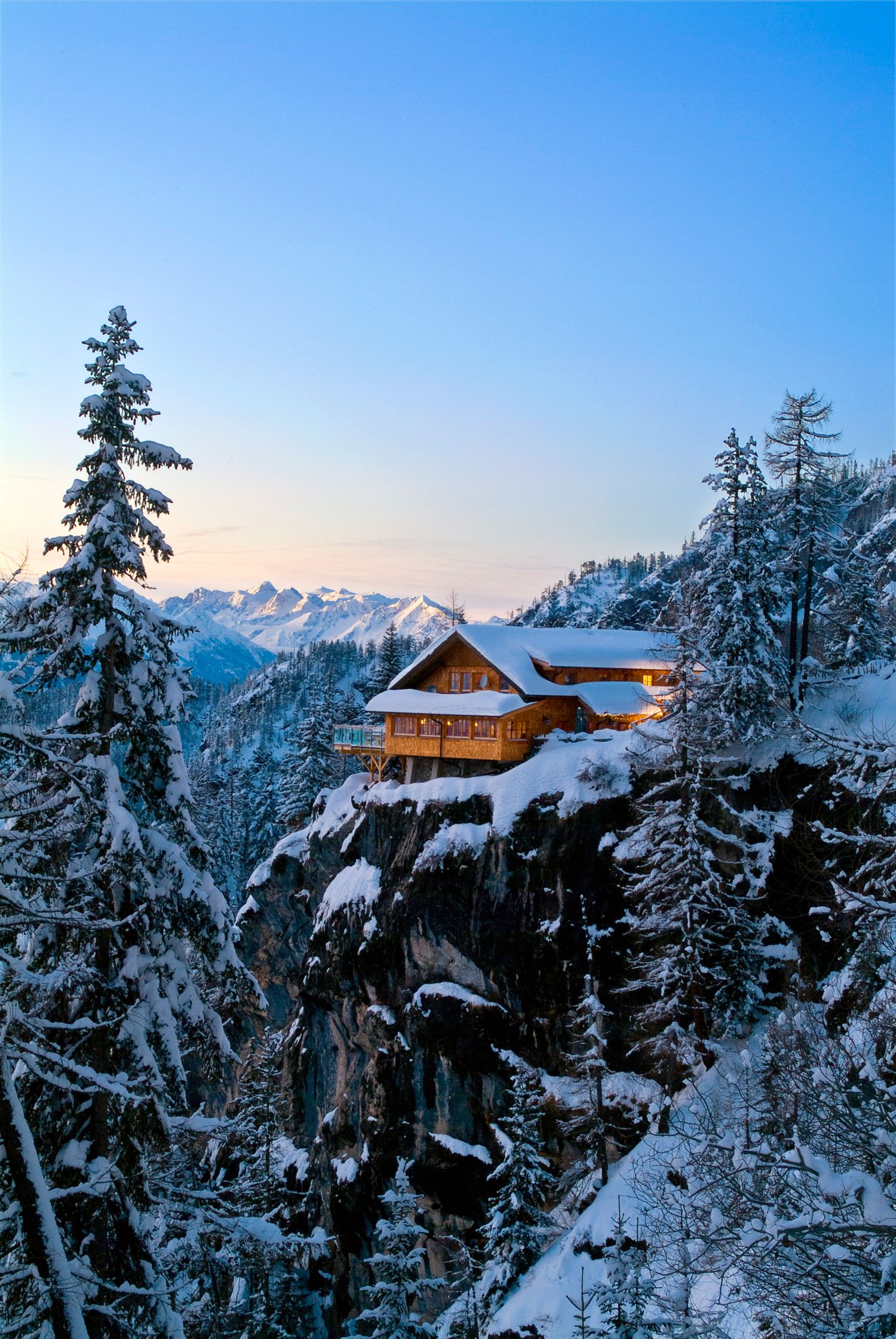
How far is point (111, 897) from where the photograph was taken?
462 inches

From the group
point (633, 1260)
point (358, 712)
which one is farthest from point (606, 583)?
point (633, 1260)

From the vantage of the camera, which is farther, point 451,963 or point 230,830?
point 230,830

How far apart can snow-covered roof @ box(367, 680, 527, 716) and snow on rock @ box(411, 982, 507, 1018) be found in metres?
11.3

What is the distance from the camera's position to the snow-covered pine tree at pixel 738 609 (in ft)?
96.4

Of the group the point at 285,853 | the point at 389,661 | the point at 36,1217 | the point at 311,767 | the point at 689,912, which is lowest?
the point at 285,853

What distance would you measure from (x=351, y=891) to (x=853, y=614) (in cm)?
2562

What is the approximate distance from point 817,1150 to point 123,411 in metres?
13.7

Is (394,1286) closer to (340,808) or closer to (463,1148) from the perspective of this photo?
(463,1148)

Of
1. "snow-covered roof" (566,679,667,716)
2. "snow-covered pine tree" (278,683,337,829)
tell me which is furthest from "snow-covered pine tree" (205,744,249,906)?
"snow-covered roof" (566,679,667,716)

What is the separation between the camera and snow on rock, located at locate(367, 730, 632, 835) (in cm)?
3231

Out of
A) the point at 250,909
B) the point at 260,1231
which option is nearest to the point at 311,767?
the point at 250,909

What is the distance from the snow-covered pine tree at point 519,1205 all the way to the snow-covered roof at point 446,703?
15253 millimetres

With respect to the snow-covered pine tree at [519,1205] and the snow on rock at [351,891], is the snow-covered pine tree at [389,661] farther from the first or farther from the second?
the snow-covered pine tree at [519,1205]

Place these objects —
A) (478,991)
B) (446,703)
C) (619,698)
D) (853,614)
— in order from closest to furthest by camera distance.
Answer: (478,991)
(853,614)
(446,703)
(619,698)
